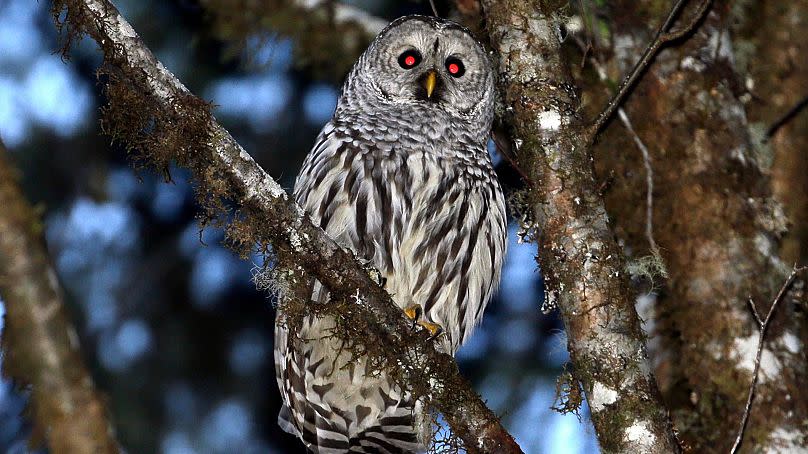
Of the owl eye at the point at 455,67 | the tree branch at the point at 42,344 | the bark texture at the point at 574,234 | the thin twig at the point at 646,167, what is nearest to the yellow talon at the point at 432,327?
the bark texture at the point at 574,234

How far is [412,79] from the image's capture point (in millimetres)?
5035

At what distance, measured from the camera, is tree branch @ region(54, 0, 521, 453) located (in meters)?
3.26

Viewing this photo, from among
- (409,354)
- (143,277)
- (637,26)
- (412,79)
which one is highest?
(637,26)

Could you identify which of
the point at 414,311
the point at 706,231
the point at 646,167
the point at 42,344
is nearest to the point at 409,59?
the point at 646,167

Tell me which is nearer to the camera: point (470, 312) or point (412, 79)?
point (470, 312)

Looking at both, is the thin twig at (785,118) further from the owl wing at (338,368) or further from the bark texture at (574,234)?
the owl wing at (338,368)

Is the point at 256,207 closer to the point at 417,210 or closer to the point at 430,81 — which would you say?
the point at 417,210

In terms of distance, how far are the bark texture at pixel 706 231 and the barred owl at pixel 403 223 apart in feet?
2.55

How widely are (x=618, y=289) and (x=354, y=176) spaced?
4.19ft

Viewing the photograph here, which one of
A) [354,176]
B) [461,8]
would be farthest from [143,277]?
[461,8]

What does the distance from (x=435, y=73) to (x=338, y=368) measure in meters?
1.60

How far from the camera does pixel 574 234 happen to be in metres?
3.78

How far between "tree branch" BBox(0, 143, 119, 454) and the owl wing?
147 cm

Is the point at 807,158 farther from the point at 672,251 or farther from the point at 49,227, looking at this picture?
the point at 49,227
